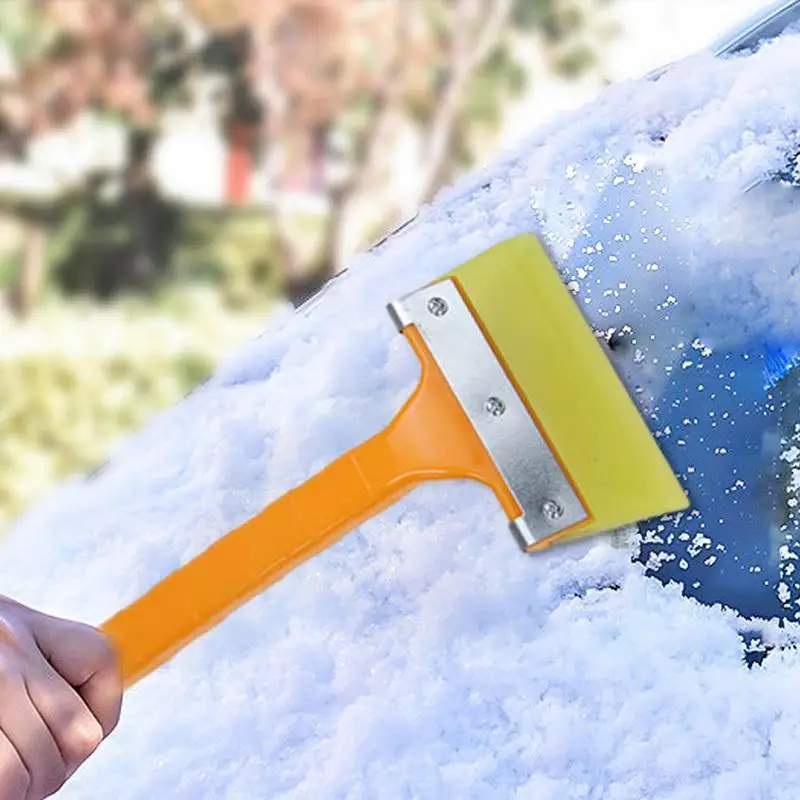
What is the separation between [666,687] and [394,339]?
0.24m

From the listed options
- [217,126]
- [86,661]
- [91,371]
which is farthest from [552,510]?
[217,126]

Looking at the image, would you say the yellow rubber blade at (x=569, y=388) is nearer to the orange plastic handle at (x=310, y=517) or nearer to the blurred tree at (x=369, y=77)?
the orange plastic handle at (x=310, y=517)

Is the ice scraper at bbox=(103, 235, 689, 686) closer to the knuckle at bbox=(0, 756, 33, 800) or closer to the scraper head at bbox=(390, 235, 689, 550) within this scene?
the scraper head at bbox=(390, 235, 689, 550)

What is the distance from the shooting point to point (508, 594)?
0.57 m

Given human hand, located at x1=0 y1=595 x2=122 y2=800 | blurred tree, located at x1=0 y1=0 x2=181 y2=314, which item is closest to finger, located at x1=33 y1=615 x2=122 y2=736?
human hand, located at x1=0 y1=595 x2=122 y2=800

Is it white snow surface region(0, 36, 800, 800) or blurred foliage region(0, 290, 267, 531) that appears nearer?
white snow surface region(0, 36, 800, 800)

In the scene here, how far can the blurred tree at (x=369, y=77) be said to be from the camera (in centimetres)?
205

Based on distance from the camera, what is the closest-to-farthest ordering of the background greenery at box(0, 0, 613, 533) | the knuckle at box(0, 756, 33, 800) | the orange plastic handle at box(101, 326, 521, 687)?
1. the knuckle at box(0, 756, 33, 800)
2. the orange plastic handle at box(101, 326, 521, 687)
3. the background greenery at box(0, 0, 613, 533)

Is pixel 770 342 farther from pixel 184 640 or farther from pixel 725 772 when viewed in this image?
pixel 184 640

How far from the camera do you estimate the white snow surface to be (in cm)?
52

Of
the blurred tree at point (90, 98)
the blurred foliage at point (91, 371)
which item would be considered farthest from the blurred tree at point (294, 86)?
the blurred foliage at point (91, 371)

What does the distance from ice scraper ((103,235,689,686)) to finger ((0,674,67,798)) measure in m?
0.12

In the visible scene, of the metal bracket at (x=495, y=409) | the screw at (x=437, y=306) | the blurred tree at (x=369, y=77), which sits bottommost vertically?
the metal bracket at (x=495, y=409)

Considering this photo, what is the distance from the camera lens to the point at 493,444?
57 cm
